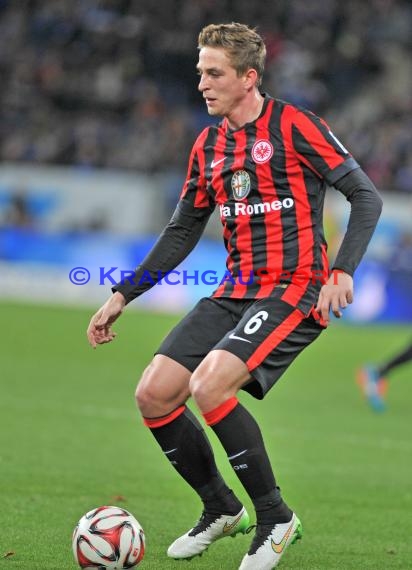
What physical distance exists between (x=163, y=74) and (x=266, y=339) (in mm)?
21874

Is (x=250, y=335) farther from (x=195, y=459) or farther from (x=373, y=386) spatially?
(x=373, y=386)

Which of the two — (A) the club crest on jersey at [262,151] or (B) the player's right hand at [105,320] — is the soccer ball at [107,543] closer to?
(B) the player's right hand at [105,320]

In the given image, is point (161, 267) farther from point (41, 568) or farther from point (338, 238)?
point (338, 238)

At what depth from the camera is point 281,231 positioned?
5340mm

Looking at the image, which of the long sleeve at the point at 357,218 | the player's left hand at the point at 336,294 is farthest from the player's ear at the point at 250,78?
the player's left hand at the point at 336,294

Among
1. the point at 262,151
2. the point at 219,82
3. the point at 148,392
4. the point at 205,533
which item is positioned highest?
the point at 219,82

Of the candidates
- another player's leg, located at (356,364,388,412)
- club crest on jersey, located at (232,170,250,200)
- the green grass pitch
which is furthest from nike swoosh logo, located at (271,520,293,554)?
another player's leg, located at (356,364,388,412)

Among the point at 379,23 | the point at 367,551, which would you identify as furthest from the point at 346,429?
the point at 379,23

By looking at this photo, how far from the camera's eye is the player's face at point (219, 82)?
17.3 ft

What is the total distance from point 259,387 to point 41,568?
124 centimetres

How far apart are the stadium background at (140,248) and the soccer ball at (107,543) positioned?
11.0 inches

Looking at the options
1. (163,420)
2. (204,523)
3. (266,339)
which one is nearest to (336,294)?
(266,339)

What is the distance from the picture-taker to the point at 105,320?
566 cm

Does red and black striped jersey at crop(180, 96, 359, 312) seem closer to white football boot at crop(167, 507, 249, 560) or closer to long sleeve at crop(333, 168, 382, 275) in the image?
long sleeve at crop(333, 168, 382, 275)
